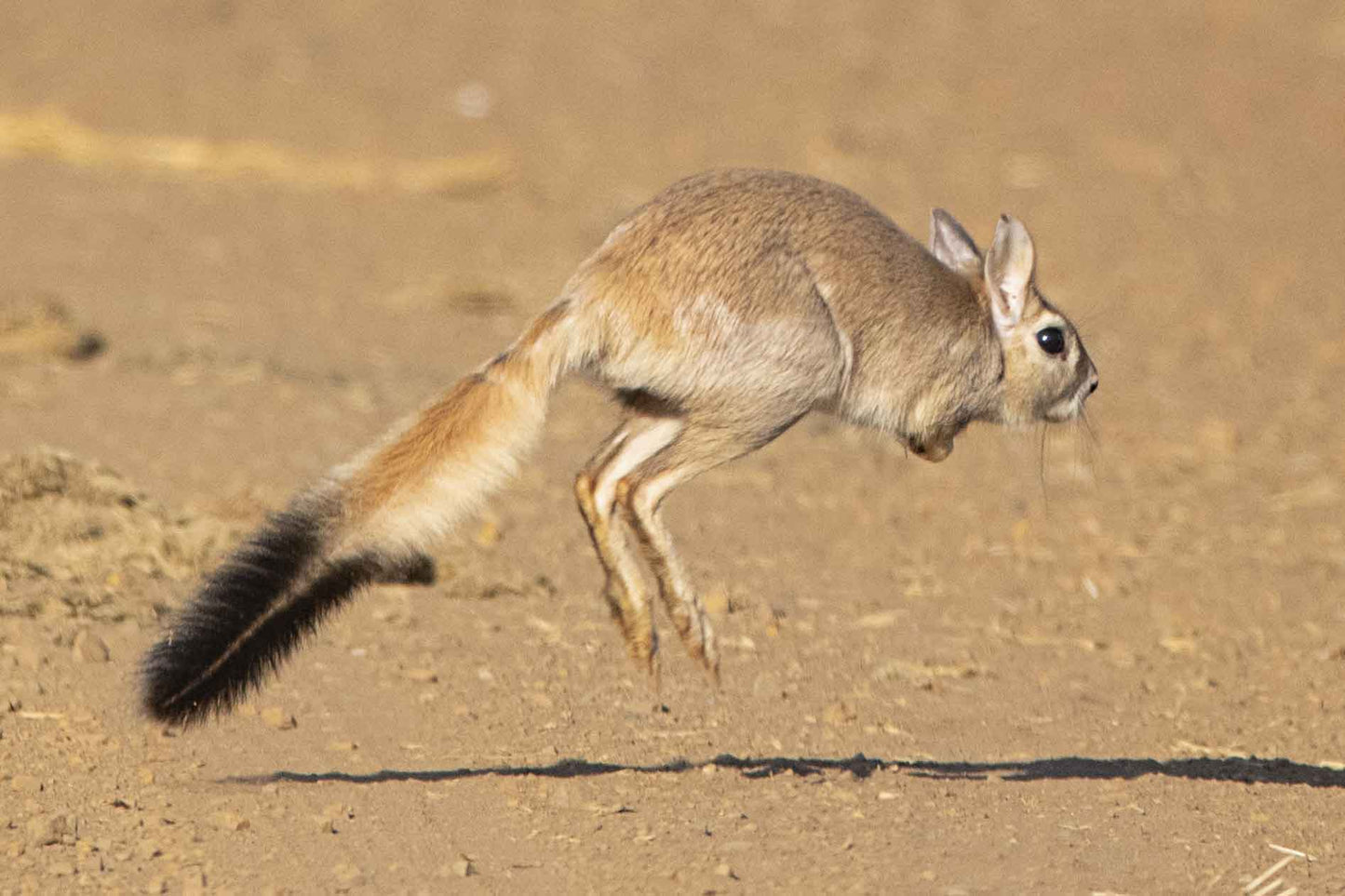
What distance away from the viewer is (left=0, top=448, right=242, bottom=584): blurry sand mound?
257 inches

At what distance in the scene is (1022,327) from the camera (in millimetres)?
5664

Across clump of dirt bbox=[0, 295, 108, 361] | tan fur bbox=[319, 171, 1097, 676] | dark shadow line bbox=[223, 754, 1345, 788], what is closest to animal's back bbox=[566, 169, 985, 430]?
tan fur bbox=[319, 171, 1097, 676]

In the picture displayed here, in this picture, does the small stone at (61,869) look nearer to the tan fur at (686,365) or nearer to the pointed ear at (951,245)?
the tan fur at (686,365)

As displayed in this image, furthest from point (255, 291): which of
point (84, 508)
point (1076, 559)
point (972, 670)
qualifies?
point (972, 670)

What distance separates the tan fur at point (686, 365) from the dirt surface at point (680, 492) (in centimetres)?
70

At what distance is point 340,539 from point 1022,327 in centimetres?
213

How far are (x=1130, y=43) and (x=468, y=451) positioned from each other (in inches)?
468

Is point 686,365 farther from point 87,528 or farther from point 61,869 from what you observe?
point 87,528

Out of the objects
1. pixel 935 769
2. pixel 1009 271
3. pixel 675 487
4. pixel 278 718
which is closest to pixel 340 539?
pixel 675 487

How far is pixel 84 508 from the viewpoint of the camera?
22.2ft

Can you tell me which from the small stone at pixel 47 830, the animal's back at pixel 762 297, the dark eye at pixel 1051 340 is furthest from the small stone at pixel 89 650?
the dark eye at pixel 1051 340

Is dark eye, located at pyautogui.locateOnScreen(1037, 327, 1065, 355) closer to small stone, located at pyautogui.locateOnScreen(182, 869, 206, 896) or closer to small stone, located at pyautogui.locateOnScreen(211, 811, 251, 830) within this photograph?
small stone, located at pyautogui.locateOnScreen(211, 811, 251, 830)

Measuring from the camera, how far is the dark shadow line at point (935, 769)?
5105 mm

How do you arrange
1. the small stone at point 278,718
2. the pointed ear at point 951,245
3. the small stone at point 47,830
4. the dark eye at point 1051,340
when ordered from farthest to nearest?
the pointed ear at point 951,245 → the dark eye at point 1051,340 → the small stone at point 278,718 → the small stone at point 47,830
